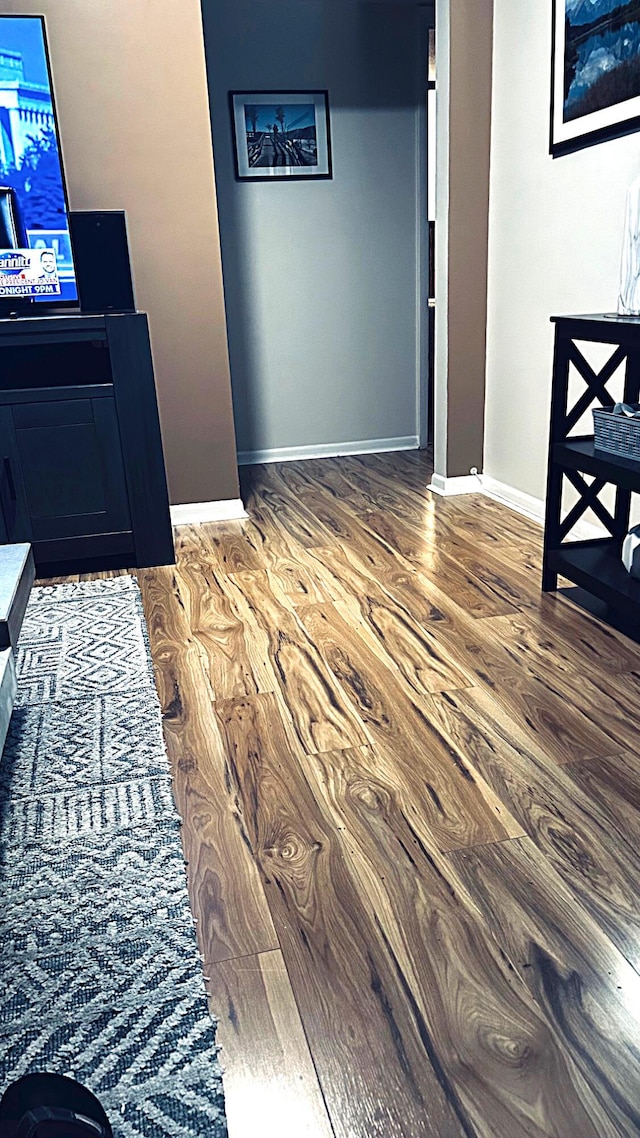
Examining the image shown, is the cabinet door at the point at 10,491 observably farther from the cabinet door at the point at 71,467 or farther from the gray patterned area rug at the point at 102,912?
the gray patterned area rug at the point at 102,912

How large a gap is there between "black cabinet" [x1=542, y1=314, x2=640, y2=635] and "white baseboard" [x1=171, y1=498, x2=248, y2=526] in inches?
51.5

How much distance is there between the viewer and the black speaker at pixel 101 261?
8.50 feet

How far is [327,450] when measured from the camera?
4.12 metres

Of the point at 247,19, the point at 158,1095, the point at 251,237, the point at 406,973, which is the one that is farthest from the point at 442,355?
the point at 158,1095

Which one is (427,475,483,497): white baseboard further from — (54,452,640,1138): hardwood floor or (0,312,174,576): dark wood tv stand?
(0,312,174,576): dark wood tv stand

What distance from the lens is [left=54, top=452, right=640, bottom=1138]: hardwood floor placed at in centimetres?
92

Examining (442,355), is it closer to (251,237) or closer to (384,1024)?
(251,237)

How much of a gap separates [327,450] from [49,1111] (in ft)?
12.2

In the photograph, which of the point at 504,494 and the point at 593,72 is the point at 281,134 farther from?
the point at 504,494

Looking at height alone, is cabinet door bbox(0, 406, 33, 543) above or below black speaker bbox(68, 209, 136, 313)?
below

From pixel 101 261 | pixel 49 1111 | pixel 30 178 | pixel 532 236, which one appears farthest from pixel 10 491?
pixel 49 1111

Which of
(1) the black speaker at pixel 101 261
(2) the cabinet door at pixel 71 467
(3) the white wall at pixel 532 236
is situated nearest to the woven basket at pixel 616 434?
(3) the white wall at pixel 532 236

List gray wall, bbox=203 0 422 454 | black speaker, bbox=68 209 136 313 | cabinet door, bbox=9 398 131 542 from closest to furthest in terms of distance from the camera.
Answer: cabinet door, bbox=9 398 131 542 → black speaker, bbox=68 209 136 313 → gray wall, bbox=203 0 422 454

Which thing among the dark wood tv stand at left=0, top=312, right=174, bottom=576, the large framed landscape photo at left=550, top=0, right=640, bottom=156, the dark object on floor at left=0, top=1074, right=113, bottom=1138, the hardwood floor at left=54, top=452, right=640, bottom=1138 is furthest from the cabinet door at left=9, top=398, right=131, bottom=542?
the dark object on floor at left=0, top=1074, right=113, bottom=1138
